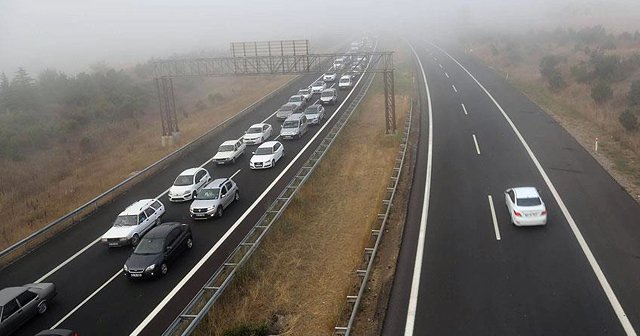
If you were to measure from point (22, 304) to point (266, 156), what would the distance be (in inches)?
714

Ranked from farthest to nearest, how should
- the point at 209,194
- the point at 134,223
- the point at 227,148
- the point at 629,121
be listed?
the point at 227,148 < the point at 629,121 < the point at 209,194 < the point at 134,223

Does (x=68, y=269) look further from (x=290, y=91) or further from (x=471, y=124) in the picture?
(x=290, y=91)

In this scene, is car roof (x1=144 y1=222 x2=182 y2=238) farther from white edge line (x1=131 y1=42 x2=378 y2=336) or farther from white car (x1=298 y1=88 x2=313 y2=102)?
white car (x1=298 y1=88 x2=313 y2=102)

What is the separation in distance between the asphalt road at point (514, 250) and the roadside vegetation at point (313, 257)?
2296mm

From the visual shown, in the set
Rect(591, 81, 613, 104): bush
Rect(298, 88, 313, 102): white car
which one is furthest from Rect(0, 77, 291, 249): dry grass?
Rect(591, 81, 613, 104): bush

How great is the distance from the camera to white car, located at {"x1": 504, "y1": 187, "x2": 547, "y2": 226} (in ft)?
66.4

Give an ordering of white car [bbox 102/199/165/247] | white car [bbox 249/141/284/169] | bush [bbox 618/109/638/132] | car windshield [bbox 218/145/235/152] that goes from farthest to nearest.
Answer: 1. car windshield [bbox 218/145/235/152]
2. white car [bbox 249/141/284/169]
3. bush [bbox 618/109/638/132]
4. white car [bbox 102/199/165/247]

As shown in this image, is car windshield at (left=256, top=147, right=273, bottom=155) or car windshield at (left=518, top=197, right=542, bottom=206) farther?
car windshield at (left=256, top=147, right=273, bottom=155)

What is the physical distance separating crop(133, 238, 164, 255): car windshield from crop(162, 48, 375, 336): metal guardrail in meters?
2.65

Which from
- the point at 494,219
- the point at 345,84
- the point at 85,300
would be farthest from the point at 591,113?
the point at 85,300

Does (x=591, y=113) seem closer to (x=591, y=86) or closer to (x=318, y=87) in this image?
(x=591, y=86)

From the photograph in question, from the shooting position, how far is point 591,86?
46469 mm

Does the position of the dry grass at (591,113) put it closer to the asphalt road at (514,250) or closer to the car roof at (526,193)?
the asphalt road at (514,250)

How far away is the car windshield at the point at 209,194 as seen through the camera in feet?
83.7
